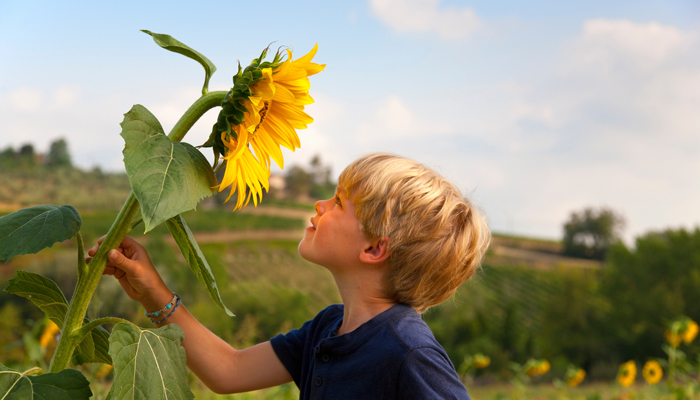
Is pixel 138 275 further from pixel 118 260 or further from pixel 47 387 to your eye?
pixel 47 387

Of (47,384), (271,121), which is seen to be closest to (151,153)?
(271,121)

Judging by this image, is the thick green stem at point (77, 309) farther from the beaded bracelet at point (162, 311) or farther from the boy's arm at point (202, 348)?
the beaded bracelet at point (162, 311)

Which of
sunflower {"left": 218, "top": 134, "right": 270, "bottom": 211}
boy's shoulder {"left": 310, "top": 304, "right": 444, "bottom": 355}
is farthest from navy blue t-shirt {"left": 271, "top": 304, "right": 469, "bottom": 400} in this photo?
sunflower {"left": 218, "top": 134, "right": 270, "bottom": 211}

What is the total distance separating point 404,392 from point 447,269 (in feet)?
1.06

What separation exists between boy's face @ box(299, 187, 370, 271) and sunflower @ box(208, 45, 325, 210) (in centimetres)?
26

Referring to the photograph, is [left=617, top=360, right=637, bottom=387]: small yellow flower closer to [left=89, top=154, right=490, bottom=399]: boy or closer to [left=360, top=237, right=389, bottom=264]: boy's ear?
[left=89, top=154, right=490, bottom=399]: boy

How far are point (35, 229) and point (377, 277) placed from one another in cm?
71

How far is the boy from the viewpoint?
→ 118 cm

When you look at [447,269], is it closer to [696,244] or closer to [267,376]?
[267,376]

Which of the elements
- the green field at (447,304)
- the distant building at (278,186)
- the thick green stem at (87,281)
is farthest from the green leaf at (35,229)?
the distant building at (278,186)

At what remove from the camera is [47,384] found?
35.4 inches

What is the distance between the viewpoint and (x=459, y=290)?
29172 mm

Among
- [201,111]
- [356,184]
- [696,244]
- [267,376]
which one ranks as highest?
[201,111]

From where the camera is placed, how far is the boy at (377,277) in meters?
1.18
